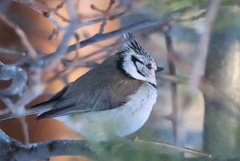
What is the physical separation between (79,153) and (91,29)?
0.68 meters

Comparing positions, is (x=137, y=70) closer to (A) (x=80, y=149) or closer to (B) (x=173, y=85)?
(B) (x=173, y=85)

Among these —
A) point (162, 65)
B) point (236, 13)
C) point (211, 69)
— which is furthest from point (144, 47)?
point (236, 13)

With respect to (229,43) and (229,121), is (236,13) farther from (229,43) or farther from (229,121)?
(229,43)

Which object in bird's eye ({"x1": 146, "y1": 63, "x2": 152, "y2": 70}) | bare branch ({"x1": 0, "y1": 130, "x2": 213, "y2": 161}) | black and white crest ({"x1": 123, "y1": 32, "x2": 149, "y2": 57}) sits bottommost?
bare branch ({"x1": 0, "y1": 130, "x2": 213, "y2": 161})

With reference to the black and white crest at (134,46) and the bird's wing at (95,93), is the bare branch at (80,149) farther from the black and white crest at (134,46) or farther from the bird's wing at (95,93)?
the black and white crest at (134,46)

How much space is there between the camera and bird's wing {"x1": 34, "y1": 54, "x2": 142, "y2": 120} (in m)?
0.70

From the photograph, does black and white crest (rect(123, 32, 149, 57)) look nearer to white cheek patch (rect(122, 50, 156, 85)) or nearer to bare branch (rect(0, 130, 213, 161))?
white cheek patch (rect(122, 50, 156, 85))

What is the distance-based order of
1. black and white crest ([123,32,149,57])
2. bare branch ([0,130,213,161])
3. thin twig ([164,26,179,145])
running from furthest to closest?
black and white crest ([123,32,149,57]), thin twig ([164,26,179,145]), bare branch ([0,130,213,161])

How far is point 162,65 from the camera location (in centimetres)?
89

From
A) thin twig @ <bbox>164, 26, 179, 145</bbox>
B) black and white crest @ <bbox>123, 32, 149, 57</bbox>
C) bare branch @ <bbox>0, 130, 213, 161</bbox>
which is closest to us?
bare branch @ <bbox>0, 130, 213, 161</bbox>

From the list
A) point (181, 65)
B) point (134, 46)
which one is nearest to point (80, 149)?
point (181, 65)

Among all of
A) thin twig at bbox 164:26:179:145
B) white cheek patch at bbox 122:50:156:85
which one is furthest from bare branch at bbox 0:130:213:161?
white cheek patch at bbox 122:50:156:85

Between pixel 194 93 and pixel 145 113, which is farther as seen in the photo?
pixel 145 113

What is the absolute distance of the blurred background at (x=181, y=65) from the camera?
0.26 meters
